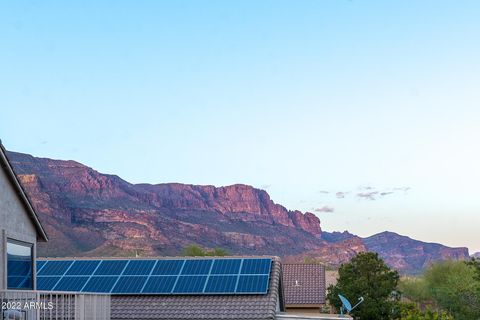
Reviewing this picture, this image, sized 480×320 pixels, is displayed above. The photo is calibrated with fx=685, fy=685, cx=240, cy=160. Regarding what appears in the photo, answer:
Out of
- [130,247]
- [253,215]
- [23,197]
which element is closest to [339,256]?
[253,215]

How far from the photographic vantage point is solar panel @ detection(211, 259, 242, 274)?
2533 cm

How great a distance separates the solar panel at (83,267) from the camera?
1041 inches

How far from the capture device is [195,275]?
83.1 ft

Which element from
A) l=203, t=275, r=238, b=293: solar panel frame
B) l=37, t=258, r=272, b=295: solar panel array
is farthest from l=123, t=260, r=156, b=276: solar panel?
l=203, t=275, r=238, b=293: solar panel frame

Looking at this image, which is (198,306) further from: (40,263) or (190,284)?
(40,263)

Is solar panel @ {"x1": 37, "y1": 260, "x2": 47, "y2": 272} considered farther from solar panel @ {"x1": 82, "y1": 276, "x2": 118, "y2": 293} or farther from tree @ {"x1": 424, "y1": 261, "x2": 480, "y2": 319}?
tree @ {"x1": 424, "y1": 261, "x2": 480, "y2": 319}

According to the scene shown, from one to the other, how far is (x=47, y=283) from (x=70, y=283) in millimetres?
1035

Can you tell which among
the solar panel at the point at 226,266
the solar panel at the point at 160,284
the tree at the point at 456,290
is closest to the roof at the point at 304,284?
the tree at the point at 456,290

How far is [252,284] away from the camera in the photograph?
2386 cm

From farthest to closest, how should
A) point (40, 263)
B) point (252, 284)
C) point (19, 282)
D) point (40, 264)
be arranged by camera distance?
point (40, 263)
point (40, 264)
point (252, 284)
point (19, 282)

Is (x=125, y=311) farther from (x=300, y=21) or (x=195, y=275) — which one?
(x=300, y=21)

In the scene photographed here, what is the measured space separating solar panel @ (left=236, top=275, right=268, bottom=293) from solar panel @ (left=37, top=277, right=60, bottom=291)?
7.13 m

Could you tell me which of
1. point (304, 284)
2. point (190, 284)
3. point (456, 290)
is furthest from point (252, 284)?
point (456, 290)

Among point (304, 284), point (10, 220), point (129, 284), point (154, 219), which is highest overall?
point (154, 219)
